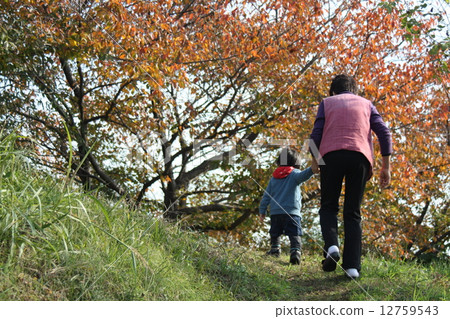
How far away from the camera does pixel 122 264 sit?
138 inches

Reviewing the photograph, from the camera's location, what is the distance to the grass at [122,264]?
3.13 meters

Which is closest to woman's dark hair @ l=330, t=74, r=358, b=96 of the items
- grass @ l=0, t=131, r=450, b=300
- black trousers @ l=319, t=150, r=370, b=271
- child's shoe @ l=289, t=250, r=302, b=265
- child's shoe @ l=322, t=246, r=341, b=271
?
black trousers @ l=319, t=150, r=370, b=271

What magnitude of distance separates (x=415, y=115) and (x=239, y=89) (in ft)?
13.9

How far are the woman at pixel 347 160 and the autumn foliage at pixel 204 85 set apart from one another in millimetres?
3267

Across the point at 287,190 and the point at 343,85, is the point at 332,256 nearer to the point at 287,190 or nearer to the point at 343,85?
the point at 343,85

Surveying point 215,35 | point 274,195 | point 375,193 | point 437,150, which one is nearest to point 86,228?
point 274,195

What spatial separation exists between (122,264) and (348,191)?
7.15 ft

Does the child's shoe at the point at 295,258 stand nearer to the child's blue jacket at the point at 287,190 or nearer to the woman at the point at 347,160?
the child's blue jacket at the point at 287,190

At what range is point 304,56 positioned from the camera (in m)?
10.0

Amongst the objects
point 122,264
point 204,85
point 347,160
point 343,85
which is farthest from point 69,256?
point 204,85

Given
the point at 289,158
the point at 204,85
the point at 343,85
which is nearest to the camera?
the point at 343,85

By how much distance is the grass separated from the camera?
313 centimetres

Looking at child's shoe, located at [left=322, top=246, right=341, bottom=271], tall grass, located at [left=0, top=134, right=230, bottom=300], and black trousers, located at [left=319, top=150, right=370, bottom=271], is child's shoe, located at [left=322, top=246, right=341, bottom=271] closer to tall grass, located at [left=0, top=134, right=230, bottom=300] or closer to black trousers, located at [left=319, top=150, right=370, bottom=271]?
black trousers, located at [left=319, top=150, right=370, bottom=271]

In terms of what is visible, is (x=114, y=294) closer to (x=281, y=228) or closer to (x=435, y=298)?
(x=435, y=298)
